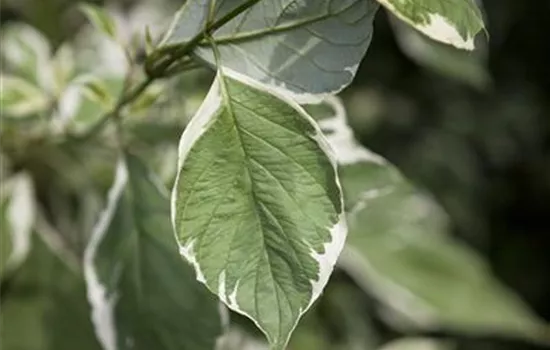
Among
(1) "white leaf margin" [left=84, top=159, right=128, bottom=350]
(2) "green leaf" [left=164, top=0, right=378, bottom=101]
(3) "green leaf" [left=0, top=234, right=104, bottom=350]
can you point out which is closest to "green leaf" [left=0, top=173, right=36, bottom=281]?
(3) "green leaf" [left=0, top=234, right=104, bottom=350]

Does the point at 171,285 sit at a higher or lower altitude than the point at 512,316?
higher

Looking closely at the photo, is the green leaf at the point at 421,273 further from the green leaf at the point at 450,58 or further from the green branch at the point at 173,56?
the green branch at the point at 173,56

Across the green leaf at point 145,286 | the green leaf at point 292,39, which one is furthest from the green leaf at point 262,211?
the green leaf at point 145,286

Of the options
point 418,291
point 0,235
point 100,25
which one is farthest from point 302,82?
point 418,291

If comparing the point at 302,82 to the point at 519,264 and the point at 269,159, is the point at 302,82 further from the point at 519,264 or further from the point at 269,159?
the point at 519,264

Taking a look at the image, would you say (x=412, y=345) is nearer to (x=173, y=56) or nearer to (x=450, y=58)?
(x=450, y=58)
